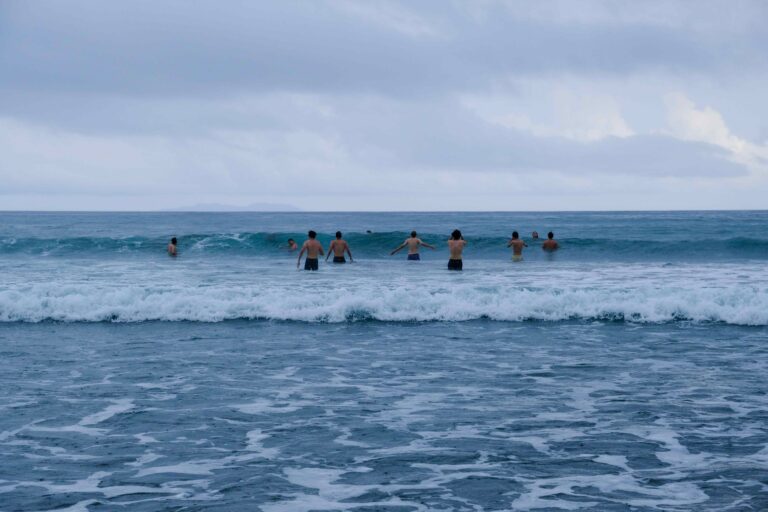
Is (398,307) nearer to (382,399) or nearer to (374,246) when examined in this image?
(382,399)

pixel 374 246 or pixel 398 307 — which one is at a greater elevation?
pixel 374 246

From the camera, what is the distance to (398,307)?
48.5ft

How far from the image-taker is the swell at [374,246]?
1390 inches

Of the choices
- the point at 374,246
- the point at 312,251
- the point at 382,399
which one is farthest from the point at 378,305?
the point at 374,246

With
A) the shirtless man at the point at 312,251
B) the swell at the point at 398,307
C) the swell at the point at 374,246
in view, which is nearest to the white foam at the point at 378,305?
the swell at the point at 398,307

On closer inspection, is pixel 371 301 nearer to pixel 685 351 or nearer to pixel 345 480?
pixel 685 351

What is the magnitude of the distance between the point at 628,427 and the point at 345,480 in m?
2.63

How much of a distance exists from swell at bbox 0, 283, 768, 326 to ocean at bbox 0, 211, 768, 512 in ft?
0.15

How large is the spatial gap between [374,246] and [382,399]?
31441mm

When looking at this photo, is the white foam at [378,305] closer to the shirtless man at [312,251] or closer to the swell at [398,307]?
the swell at [398,307]

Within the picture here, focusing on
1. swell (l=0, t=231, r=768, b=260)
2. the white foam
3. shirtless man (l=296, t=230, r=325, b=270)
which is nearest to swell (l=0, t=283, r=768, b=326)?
the white foam

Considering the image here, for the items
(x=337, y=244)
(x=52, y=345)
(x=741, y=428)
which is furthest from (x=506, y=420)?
(x=337, y=244)

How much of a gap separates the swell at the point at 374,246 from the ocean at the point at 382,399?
19923 millimetres

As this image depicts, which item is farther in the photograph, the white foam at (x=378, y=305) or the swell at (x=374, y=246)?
the swell at (x=374, y=246)
